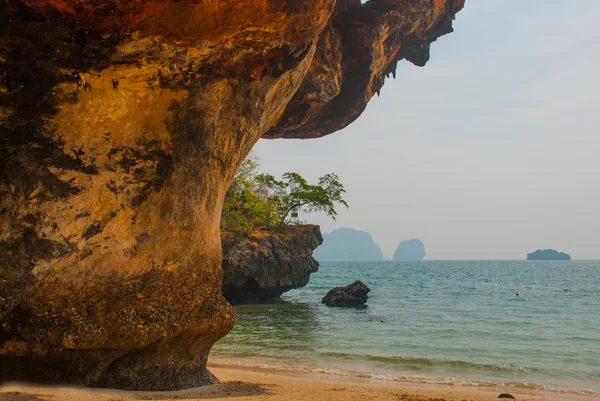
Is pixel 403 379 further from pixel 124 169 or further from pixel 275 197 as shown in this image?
pixel 275 197

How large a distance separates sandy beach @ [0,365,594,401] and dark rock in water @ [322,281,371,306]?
64.7 ft

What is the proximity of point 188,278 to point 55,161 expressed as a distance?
2847 millimetres

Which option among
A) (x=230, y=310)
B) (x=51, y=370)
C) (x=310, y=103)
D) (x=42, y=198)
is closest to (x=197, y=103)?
(x=42, y=198)

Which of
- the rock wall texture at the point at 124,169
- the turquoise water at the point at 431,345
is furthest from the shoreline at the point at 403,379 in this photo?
the rock wall texture at the point at 124,169

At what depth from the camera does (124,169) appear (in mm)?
7203

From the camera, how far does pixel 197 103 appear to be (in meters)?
7.80

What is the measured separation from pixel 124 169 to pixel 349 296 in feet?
83.9

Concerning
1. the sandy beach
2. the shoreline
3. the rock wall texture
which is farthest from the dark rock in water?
the rock wall texture

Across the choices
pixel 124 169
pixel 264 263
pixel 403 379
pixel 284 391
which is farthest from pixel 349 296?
pixel 124 169

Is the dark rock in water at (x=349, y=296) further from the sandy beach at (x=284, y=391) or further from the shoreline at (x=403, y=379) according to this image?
the sandy beach at (x=284, y=391)

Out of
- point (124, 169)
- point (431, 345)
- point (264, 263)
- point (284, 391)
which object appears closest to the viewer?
point (124, 169)

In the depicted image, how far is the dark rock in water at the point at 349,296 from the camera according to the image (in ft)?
100

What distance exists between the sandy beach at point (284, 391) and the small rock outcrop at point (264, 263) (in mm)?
17758

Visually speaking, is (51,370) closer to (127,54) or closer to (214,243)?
(214,243)
